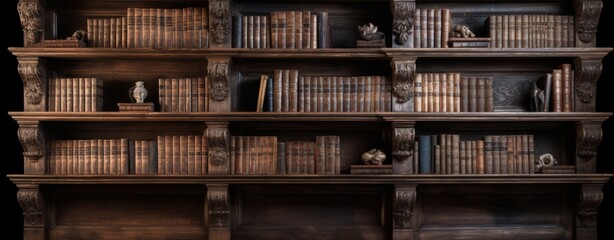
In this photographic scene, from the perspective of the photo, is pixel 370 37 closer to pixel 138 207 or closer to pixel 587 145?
pixel 587 145

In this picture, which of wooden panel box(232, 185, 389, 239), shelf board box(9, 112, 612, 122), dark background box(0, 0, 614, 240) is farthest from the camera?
dark background box(0, 0, 614, 240)

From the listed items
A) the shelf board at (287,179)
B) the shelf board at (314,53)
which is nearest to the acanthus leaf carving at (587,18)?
the shelf board at (314,53)

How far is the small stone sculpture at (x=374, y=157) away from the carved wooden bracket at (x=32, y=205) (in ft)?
7.43

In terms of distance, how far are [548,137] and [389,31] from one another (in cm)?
140

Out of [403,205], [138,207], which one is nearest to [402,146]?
[403,205]

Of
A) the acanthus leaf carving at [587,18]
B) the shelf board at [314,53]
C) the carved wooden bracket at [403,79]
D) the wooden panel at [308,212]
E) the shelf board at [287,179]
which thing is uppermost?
the acanthus leaf carving at [587,18]

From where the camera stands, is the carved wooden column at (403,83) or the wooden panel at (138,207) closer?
the carved wooden column at (403,83)

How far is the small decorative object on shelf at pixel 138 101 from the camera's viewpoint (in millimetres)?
4906

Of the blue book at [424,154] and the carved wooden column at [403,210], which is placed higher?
the blue book at [424,154]

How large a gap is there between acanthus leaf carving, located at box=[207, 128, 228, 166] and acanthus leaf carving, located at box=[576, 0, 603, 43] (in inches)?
101

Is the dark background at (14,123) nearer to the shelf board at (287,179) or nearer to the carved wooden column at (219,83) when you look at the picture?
the shelf board at (287,179)

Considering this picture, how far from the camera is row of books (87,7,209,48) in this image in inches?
196

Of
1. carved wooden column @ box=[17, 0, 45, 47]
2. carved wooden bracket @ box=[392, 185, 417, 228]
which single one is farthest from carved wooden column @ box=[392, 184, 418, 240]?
carved wooden column @ box=[17, 0, 45, 47]

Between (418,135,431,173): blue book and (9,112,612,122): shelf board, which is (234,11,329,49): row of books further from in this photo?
(418,135,431,173): blue book
